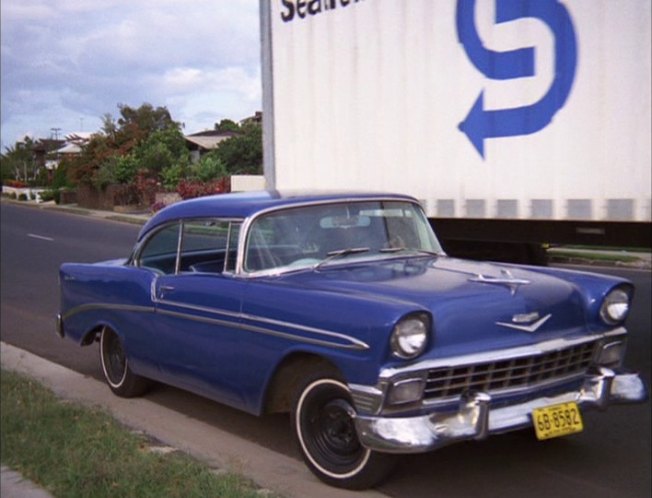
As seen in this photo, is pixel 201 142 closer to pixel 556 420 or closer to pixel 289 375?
pixel 289 375

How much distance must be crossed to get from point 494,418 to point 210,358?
1.85 meters

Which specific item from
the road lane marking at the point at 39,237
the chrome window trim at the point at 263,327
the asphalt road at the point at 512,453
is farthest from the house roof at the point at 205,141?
the road lane marking at the point at 39,237

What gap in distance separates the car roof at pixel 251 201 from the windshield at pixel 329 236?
0.18ft

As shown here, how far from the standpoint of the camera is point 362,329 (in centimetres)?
462

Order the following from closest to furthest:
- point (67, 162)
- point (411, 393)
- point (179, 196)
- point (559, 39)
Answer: point (411, 393), point (559, 39), point (179, 196), point (67, 162)

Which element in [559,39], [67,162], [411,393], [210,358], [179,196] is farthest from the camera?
[67,162]

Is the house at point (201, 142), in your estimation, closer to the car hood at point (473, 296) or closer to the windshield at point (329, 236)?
the windshield at point (329, 236)

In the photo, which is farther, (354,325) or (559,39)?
(559,39)

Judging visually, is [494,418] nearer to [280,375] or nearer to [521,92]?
[280,375]

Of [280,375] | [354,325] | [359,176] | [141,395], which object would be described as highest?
[359,176]

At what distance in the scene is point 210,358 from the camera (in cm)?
579

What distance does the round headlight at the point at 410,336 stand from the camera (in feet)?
14.8

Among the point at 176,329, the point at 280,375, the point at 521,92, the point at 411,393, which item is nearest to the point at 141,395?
the point at 176,329

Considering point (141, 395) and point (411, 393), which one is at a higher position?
point (411, 393)
